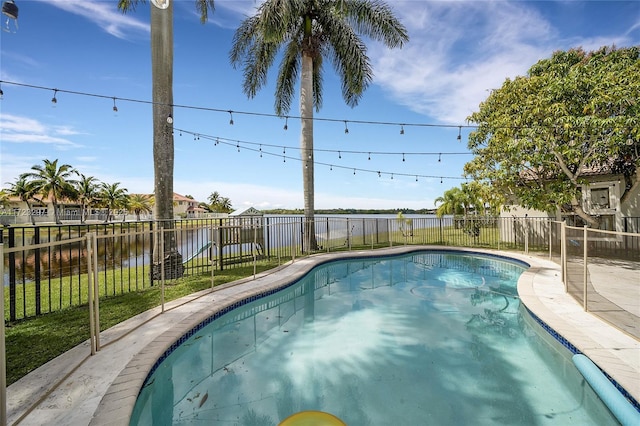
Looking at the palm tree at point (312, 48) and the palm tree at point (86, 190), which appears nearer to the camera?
the palm tree at point (312, 48)

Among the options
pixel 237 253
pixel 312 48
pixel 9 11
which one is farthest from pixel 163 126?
pixel 312 48

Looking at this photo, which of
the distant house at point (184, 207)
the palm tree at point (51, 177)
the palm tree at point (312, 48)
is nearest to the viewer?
the palm tree at point (312, 48)

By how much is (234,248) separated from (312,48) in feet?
26.1

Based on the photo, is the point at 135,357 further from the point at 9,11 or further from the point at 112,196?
the point at 112,196

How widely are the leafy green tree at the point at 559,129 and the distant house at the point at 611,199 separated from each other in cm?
23

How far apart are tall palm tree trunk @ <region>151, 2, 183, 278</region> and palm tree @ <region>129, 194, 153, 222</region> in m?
45.5

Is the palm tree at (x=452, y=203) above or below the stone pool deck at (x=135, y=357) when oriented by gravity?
above

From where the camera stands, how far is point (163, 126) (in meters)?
6.59

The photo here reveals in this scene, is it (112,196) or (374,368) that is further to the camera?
(112,196)

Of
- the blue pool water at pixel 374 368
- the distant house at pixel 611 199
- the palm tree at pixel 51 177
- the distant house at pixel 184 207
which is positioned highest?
the palm tree at pixel 51 177

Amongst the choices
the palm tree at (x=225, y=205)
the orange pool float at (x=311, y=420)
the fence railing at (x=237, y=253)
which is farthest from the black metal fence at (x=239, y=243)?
the palm tree at (x=225, y=205)

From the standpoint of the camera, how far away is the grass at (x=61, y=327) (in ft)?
9.48

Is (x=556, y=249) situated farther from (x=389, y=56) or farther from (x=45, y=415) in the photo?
(x=45, y=415)

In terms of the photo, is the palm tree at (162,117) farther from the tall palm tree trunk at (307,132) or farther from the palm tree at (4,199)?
the palm tree at (4,199)
